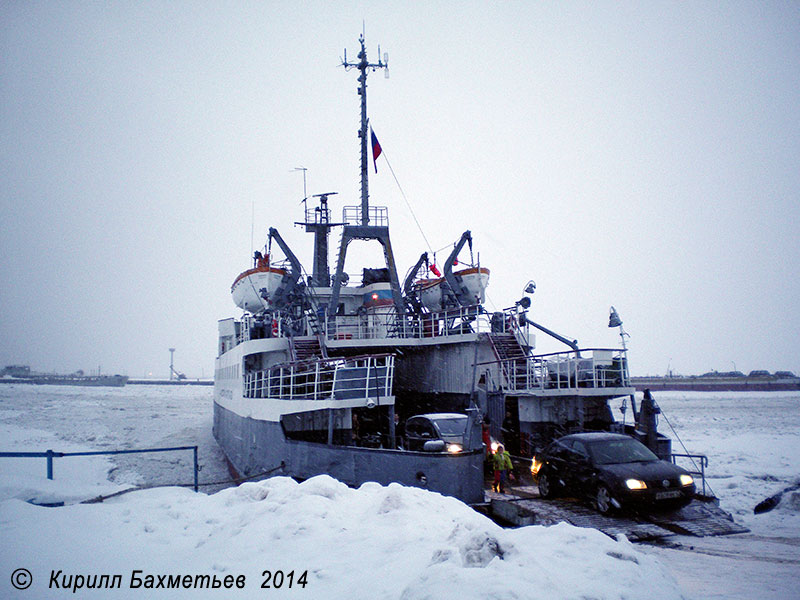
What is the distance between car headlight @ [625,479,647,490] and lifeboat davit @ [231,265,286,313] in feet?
48.6

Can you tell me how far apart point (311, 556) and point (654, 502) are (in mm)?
7211

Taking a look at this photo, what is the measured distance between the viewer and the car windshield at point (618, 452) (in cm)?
1086

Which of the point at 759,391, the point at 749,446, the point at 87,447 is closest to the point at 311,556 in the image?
the point at 749,446

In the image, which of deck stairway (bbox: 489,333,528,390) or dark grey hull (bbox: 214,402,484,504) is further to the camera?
deck stairway (bbox: 489,333,528,390)

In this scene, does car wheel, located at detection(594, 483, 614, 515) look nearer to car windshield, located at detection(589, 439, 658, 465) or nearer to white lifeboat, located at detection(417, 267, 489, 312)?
car windshield, located at detection(589, 439, 658, 465)

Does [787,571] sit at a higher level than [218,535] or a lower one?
lower

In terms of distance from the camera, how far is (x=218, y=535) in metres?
6.60

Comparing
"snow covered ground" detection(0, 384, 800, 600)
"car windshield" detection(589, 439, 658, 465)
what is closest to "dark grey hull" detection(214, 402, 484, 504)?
"snow covered ground" detection(0, 384, 800, 600)

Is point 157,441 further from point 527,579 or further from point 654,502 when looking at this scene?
point 527,579

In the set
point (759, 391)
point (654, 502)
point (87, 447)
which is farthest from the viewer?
point (759, 391)

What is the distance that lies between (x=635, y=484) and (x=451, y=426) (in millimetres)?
4467

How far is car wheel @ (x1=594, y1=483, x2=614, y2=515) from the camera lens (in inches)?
397

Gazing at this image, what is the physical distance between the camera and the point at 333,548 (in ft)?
20.0

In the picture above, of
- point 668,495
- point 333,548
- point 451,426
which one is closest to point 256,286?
point 451,426
